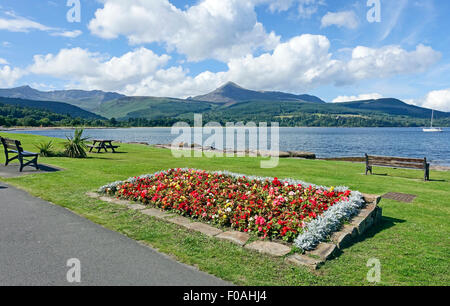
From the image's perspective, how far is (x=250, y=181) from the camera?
10.0 metres

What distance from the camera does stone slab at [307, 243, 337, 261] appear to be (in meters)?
5.24

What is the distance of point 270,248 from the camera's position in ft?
18.5

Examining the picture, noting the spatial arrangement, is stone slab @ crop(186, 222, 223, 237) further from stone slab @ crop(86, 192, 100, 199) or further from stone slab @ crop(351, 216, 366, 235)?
stone slab @ crop(86, 192, 100, 199)

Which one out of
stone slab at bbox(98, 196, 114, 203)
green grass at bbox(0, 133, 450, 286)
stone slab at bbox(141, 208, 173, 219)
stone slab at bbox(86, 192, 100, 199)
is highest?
stone slab at bbox(86, 192, 100, 199)

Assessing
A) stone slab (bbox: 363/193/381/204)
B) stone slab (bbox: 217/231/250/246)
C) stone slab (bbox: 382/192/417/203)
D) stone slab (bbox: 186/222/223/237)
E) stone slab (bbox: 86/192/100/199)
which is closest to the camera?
stone slab (bbox: 217/231/250/246)

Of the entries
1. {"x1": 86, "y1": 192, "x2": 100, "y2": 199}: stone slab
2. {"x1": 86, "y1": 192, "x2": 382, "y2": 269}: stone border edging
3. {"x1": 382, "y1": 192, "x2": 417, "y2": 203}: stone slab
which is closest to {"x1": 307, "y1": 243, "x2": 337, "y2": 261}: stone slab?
{"x1": 86, "y1": 192, "x2": 382, "y2": 269}: stone border edging

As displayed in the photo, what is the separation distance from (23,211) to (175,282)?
5.72 meters

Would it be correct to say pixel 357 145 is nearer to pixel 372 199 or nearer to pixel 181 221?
pixel 372 199

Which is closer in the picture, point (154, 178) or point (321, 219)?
point (321, 219)

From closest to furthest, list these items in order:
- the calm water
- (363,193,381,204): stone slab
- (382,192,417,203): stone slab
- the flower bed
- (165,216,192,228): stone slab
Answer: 1. the flower bed
2. (165,216,192,228): stone slab
3. (363,193,381,204): stone slab
4. (382,192,417,203): stone slab
5. the calm water

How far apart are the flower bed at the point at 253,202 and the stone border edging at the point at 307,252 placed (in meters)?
0.21
